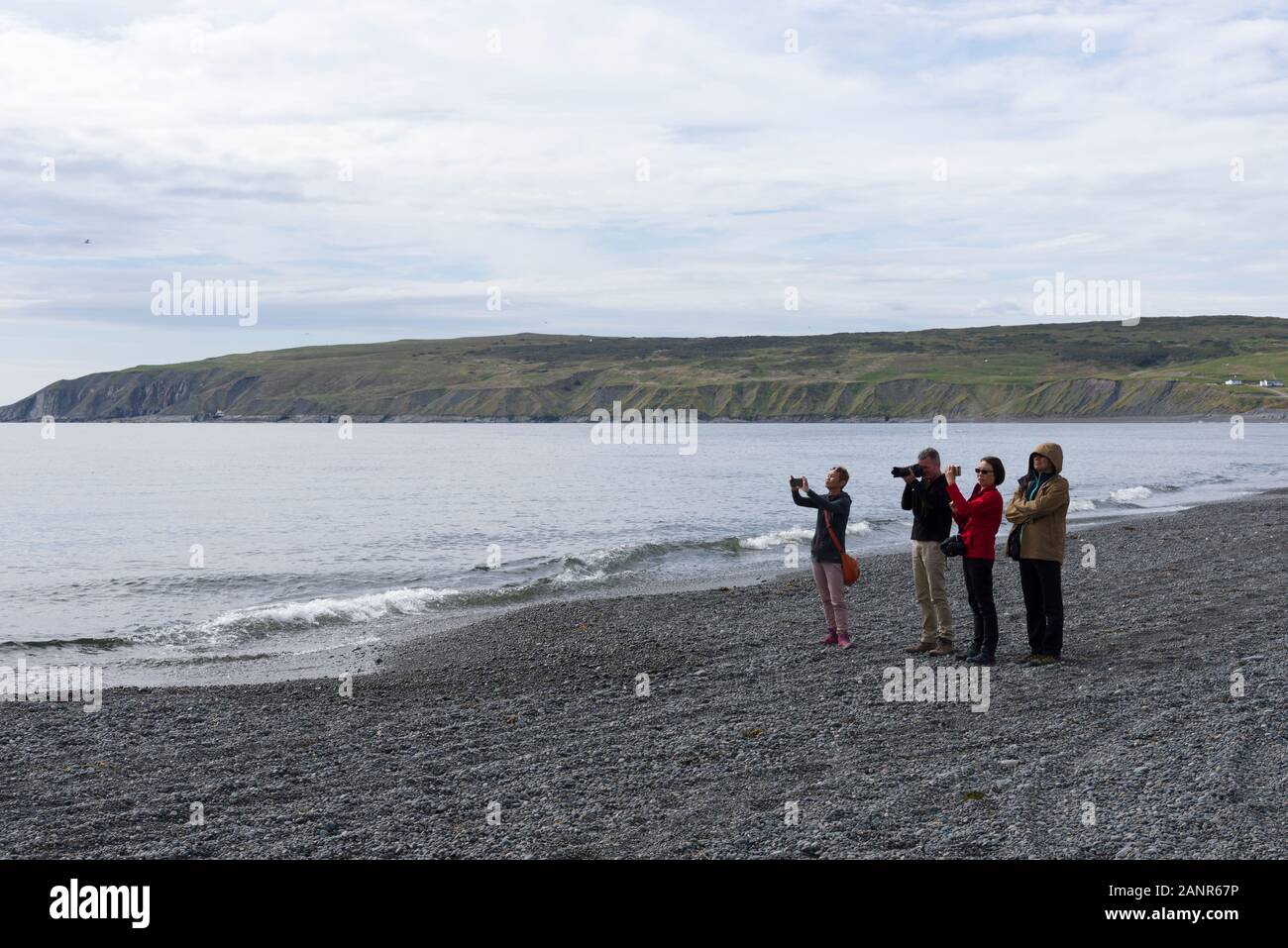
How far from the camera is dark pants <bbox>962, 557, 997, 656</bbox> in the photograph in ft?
41.8

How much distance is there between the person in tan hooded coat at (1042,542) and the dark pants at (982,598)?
15.2 inches

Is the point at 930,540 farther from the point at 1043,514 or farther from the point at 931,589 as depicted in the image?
the point at 1043,514

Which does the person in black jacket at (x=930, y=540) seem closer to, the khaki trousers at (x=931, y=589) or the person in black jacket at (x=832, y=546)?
the khaki trousers at (x=931, y=589)

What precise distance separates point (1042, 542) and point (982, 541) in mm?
621

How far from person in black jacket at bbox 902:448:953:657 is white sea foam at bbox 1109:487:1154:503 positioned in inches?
1336

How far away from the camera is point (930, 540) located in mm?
13188

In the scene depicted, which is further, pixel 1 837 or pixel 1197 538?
pixel 1197 538

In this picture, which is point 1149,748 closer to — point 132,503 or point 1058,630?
point 1058,630

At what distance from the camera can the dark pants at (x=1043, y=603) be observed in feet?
41.3

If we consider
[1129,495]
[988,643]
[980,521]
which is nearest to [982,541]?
[980,521]

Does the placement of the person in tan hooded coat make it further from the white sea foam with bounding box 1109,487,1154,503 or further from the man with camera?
the white sea foam with bounding box 1109,487,1154,503

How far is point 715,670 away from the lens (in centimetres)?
1411
